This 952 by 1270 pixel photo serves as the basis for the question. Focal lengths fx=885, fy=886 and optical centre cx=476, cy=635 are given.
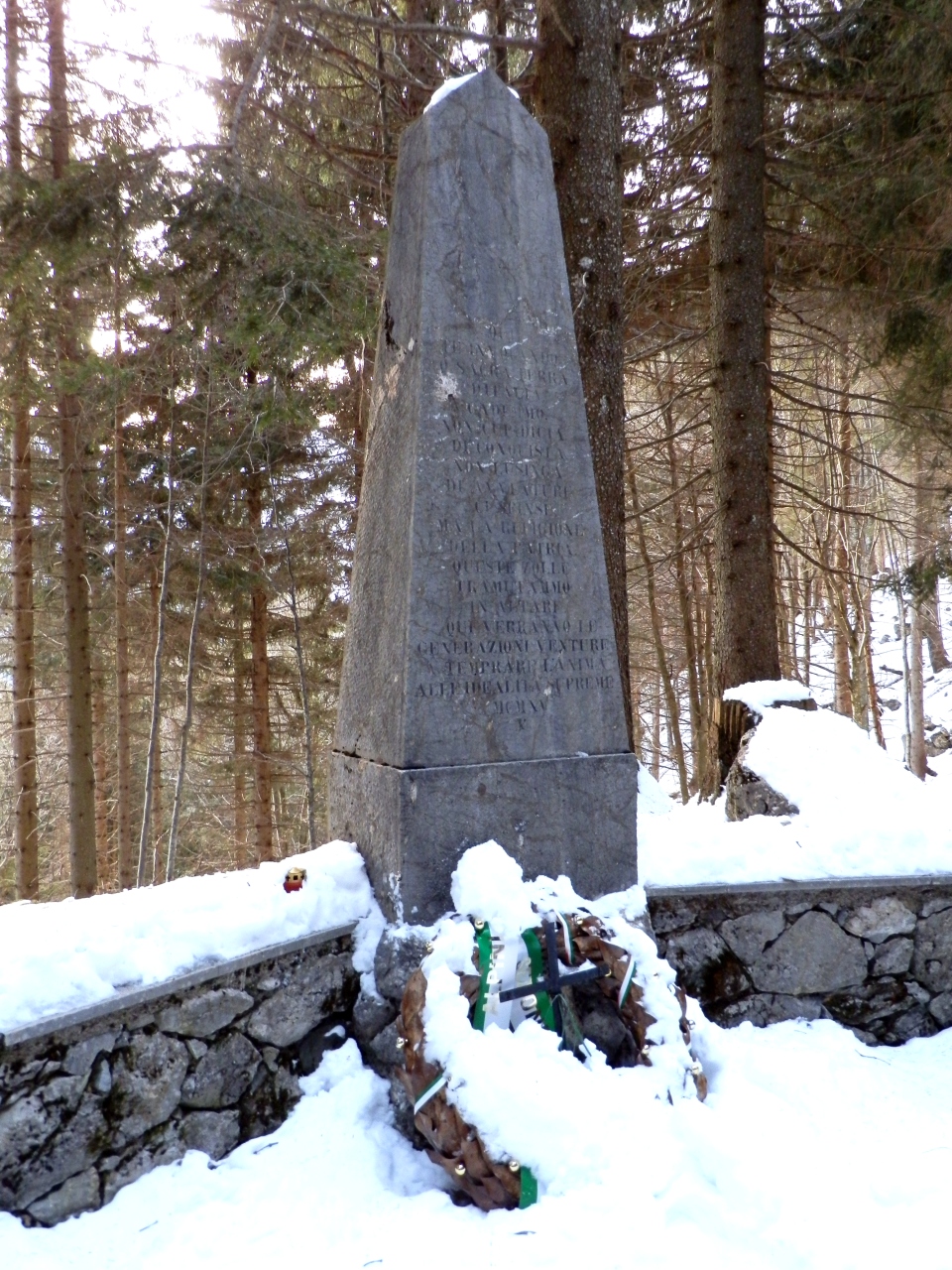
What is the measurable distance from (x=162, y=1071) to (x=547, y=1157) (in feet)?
3.60

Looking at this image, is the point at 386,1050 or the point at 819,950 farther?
the point at 819,950

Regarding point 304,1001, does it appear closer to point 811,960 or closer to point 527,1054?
point 527,1054

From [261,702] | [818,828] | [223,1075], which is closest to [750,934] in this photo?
[818,828]

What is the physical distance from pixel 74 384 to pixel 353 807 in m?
4.33

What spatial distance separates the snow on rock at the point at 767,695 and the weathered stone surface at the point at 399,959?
3.19m

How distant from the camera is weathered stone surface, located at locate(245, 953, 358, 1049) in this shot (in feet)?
9.01

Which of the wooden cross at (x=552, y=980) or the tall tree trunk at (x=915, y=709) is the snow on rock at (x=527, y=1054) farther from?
the tall tree trunk at (x=915, y=709)

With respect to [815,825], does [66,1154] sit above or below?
below

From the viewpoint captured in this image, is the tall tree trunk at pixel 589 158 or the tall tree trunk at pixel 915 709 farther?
the tall tree trunk at pixel 915 709

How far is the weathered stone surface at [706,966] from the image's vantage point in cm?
346

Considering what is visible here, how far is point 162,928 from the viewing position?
2682mm

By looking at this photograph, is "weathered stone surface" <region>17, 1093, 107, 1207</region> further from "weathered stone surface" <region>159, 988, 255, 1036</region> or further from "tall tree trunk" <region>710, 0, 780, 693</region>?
"tall tree trunk" <region>710, 0, 780, 693</region>

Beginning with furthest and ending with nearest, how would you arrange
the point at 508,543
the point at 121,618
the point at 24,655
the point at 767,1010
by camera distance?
the point at 121,618
the point at 24,655
the point at 767,1010
the point at 508,543

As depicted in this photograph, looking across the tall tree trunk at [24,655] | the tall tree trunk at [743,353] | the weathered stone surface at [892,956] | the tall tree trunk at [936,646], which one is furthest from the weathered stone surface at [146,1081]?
the tall tree trunk at [936,646]
